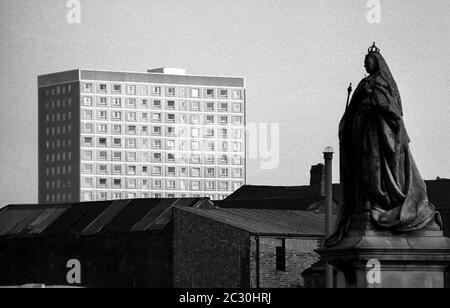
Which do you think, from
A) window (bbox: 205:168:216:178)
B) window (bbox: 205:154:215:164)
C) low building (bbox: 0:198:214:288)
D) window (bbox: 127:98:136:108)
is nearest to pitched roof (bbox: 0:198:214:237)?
low building (bbox: 0:198:214:288)

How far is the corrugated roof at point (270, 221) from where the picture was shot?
273 feet

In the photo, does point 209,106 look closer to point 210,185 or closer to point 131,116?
point 210,185

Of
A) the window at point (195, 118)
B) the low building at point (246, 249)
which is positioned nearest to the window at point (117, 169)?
the window at point (195, 118)

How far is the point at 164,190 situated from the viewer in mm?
173625

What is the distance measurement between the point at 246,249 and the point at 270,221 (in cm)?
519

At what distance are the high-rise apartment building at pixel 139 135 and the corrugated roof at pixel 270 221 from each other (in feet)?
147

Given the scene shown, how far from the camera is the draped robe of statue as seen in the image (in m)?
23.3

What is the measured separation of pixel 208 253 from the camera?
8500cm

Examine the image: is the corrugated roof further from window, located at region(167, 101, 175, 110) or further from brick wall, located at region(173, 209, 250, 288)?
window, located at region(167, 101, 175, 110)

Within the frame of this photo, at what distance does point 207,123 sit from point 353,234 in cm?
12548

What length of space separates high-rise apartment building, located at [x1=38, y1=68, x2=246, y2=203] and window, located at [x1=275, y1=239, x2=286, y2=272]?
52119 mm

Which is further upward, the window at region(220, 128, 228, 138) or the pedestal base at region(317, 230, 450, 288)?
the window at region(220, 128, 228, 138)

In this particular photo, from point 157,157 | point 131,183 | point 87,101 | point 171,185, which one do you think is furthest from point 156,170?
point 131,183
